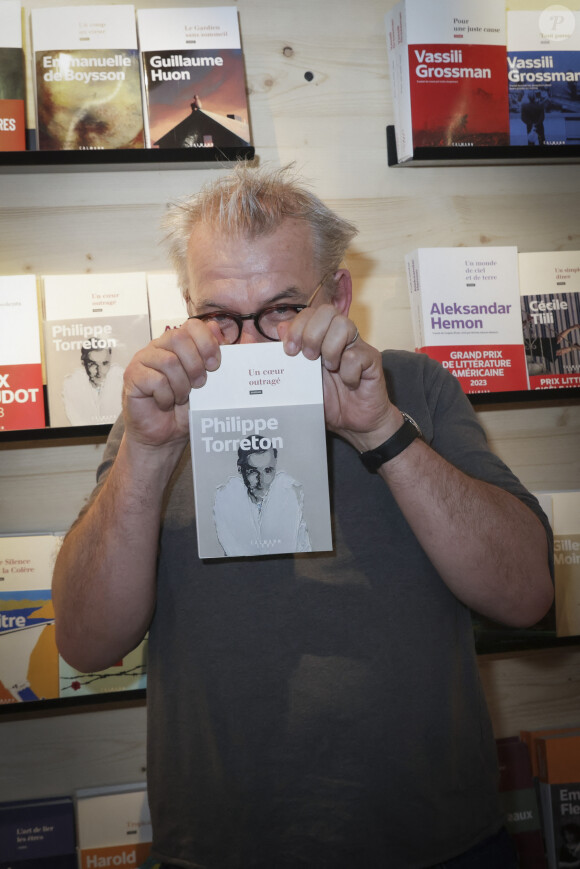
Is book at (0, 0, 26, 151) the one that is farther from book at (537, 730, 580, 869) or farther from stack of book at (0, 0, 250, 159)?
book at (537, 730, 580, 869)

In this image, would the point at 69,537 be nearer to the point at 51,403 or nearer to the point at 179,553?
the point at 179,553

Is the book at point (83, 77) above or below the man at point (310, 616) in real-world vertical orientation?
above

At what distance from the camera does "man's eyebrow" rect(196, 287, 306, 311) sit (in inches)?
51.8

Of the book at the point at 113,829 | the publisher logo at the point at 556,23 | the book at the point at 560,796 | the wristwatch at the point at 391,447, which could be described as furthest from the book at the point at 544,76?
the book at the point at 113,829

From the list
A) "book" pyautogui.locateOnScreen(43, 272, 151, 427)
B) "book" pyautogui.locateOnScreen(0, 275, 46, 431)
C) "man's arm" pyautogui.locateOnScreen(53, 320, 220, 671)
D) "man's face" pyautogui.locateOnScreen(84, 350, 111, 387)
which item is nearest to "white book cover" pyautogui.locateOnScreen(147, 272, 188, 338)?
"book" pyautogui.locateOnScreen(43, 272, 151, 427)

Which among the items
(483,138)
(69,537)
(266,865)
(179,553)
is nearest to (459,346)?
(483,138)

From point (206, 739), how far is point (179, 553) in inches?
12.8

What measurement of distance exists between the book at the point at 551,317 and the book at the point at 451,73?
0.34 meters

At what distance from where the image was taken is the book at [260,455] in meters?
1.12

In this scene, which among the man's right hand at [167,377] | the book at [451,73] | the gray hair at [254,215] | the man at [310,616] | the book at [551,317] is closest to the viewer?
the man's right hand at [167,377]

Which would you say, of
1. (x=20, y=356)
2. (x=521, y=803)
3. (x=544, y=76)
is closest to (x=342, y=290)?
(x=20, y=356)

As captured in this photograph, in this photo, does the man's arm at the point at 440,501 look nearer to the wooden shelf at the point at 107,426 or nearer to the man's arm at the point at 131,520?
the man's arm at the point at 131,520

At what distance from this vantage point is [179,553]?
4.51 ft

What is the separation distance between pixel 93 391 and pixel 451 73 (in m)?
1.20
